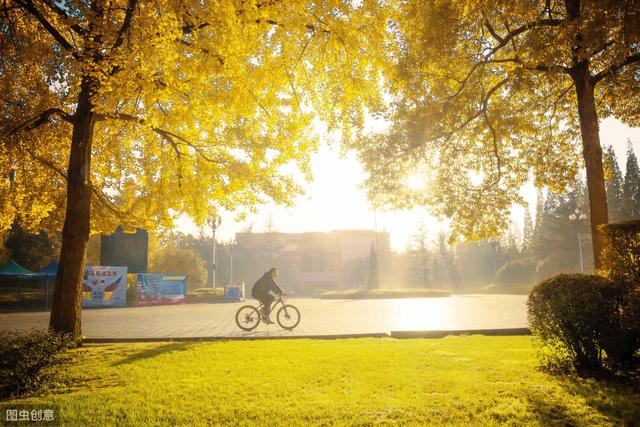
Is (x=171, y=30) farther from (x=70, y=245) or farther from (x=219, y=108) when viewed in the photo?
(x=70, y=245)

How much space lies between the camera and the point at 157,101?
746cm

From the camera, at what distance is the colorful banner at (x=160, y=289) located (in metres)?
28.5

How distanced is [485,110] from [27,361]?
11.1 metres

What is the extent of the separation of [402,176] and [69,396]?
9.77 m

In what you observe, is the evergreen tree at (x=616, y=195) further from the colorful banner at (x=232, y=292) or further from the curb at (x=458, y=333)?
the curb at (x=458, y=333)

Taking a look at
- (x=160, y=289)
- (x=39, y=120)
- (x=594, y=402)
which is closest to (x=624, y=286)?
(x=594, y=402)

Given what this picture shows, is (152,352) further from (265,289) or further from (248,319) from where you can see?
(265,289)

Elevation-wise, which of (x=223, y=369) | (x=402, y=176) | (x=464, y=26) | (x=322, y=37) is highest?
(x=464, y=26)

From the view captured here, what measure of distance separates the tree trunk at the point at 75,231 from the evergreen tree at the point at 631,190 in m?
64.8

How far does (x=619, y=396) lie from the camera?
442 centimetres

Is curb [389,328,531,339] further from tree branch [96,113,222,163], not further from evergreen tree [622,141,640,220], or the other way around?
evergreen tree [622,141,640,220]

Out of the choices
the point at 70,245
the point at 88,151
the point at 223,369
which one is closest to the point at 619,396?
the point at 223,369

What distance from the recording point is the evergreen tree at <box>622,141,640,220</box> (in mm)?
55281

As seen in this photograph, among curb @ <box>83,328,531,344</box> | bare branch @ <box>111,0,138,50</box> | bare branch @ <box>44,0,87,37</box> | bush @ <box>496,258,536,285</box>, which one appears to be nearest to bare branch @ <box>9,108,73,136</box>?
bare branch @ <box>44,0,87,37</box>
